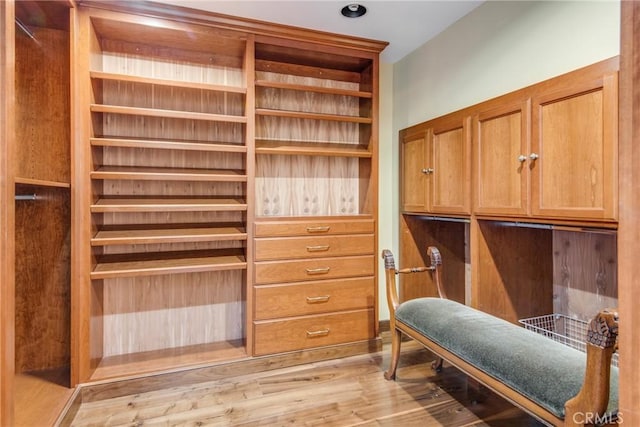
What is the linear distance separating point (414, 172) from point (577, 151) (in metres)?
1.25

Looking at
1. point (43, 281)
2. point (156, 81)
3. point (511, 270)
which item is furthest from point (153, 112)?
point (511, 270)

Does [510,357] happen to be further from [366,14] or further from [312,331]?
[366,14]

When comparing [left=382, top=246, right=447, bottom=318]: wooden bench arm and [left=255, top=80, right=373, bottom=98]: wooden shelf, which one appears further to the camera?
[left=255, top=80, right=373, bottom=98]: wooden shelf

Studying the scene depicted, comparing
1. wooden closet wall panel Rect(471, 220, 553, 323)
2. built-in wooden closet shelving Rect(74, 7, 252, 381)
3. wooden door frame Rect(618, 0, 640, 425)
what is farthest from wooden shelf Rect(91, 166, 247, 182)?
wooden door frame Rect(618, 0, 640, 425)

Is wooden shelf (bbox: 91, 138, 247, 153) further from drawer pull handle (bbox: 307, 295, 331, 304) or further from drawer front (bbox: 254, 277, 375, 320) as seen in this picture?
drawer pull handle (bbox: 307, 295, 331, 304)

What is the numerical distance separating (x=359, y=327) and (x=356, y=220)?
0.81 m

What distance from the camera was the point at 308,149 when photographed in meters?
2.60

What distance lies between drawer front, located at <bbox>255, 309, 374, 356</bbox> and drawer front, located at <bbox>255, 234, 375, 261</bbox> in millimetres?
452

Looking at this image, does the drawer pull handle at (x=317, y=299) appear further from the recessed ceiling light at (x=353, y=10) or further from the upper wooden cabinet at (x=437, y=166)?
the recessed ceiling light at (x=353, y=10)

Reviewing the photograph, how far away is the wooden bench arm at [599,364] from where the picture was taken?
1.05 meters

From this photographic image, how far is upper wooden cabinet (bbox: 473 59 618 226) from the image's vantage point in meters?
1.43

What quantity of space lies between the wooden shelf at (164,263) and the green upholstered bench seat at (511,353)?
1.29 meters

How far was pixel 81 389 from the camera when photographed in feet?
6.63

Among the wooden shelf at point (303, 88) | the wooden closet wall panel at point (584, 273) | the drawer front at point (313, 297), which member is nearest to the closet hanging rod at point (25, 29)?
the wooden shelf at point (303, 88)
